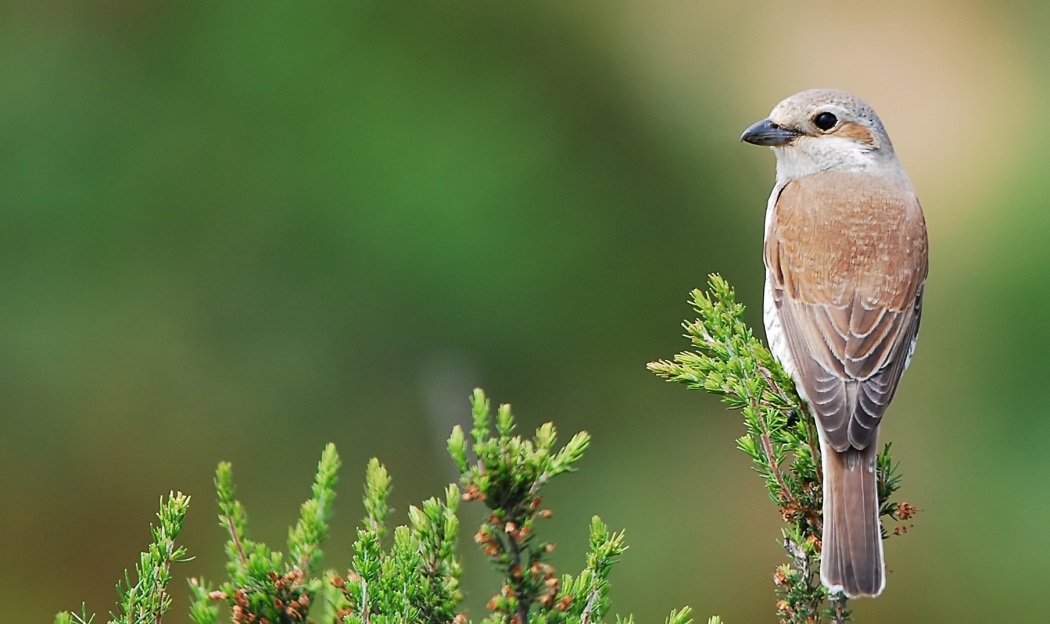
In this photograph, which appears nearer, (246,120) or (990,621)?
(990,621)

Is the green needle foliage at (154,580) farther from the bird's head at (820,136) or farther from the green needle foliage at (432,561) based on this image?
the bird's head at (820,136)

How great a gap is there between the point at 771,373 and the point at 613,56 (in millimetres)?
2683

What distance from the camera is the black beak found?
4156 mm

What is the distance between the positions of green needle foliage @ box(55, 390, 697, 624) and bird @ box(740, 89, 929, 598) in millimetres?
874

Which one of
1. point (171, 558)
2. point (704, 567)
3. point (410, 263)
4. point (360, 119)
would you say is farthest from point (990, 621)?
point (171, 558)

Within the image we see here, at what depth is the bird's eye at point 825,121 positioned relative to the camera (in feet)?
14.0

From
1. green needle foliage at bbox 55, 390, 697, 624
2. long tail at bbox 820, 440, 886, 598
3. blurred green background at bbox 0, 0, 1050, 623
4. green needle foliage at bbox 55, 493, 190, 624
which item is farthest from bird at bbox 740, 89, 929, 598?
green needle foliage at bbox 55, 493, 190, 624

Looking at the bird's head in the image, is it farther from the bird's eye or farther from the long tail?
the long tail

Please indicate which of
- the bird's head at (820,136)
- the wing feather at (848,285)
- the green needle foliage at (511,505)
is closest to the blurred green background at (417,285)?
the bird's head at (820,136)

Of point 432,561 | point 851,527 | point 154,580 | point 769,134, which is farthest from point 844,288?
point 154,580

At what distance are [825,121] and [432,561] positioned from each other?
106 inches

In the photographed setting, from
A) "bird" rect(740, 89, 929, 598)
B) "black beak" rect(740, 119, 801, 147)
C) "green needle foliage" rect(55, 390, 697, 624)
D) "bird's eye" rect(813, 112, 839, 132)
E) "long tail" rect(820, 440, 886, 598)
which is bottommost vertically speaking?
"green needle foliage" rect(55, 390, 697, 624)

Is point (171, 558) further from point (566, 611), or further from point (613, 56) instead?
point (613, 56)

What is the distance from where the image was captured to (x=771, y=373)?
3404mm
